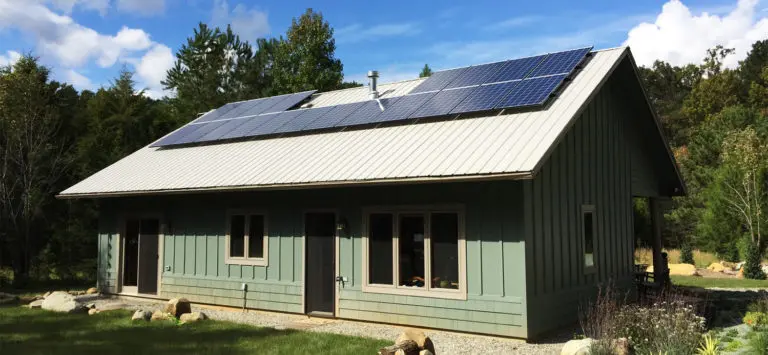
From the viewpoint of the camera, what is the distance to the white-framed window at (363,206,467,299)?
31.5ft

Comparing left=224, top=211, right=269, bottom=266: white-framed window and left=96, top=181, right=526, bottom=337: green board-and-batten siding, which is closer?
left=96, top=181, right=526, bottom=337: green board-and-batten siding

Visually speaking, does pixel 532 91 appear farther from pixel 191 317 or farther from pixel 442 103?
pixel 191 317

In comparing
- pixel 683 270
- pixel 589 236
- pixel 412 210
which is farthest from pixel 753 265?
pixel 412 210

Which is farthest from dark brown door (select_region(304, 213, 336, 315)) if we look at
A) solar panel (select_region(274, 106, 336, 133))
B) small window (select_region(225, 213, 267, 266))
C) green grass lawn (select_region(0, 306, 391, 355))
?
solar panel (select_region(274, 106, 336, 133))

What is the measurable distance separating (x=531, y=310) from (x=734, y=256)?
2151 cm

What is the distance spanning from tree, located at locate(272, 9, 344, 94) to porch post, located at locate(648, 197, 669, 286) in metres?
21.9

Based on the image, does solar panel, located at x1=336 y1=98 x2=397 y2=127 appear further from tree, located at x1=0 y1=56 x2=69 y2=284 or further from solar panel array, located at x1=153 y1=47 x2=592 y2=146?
tree, located at x1=0 y1=56 x2=69 y2=284

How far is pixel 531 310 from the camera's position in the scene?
8.90 m

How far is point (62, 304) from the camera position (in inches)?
486

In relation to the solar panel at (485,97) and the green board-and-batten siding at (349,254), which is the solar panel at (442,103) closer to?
the solar panel at (485,97)

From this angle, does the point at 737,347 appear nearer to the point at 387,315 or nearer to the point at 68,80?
the point at 387,315

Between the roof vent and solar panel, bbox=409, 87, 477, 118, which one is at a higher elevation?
the roof vent

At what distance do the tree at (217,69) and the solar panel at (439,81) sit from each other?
27.3 meters

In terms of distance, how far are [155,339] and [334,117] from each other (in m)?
6.36
